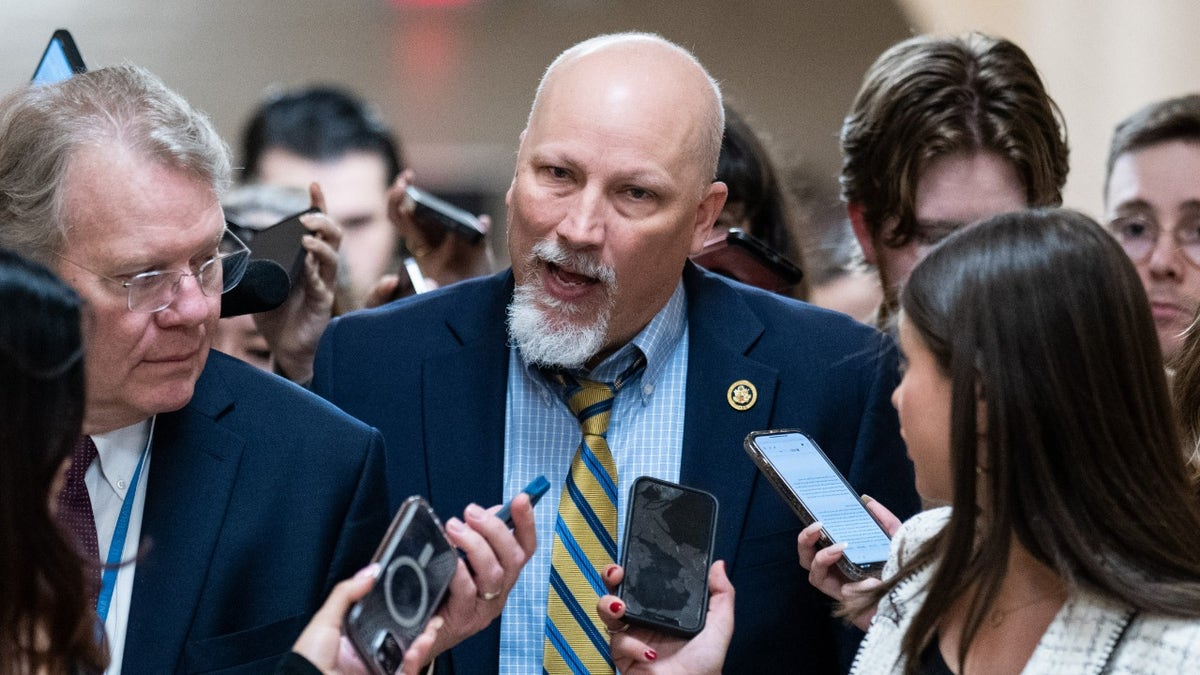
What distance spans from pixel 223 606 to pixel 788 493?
0.86 m

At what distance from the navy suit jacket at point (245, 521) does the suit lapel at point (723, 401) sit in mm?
550

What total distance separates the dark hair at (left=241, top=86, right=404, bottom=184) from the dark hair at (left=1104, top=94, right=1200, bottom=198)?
8.11 feet

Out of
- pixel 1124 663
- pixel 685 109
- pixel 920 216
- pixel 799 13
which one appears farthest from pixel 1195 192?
pixel 799 13

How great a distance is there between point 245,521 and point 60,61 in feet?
2.99

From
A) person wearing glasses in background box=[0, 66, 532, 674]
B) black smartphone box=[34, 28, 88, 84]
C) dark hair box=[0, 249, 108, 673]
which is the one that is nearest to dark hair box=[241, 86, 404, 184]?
black smartphone box=[34, 28, 88, 84]

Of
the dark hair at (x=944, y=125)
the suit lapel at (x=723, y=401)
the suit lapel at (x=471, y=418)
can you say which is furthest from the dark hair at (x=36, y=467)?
the dark hair at (x=944, y=125)

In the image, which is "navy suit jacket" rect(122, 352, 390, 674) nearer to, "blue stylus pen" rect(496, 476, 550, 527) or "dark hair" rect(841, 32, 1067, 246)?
"blue stylus pen" rect(496, 476, 550, 527)

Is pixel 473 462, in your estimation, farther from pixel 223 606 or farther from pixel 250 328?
pixel 250 328

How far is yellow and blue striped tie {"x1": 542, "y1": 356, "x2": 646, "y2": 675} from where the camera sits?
8.53 ft

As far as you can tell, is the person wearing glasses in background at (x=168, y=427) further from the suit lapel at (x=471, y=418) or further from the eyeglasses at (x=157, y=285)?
the suit lapel at (x=471, y=418)

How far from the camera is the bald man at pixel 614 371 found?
2.69 metres

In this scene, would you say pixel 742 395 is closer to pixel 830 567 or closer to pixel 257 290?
pixel 830 567

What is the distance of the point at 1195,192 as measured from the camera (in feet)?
11.8

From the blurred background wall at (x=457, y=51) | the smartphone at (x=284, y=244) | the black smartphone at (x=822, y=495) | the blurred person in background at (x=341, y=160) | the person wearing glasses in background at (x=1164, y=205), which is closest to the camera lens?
the black smartphone at (x=822, y=495)
